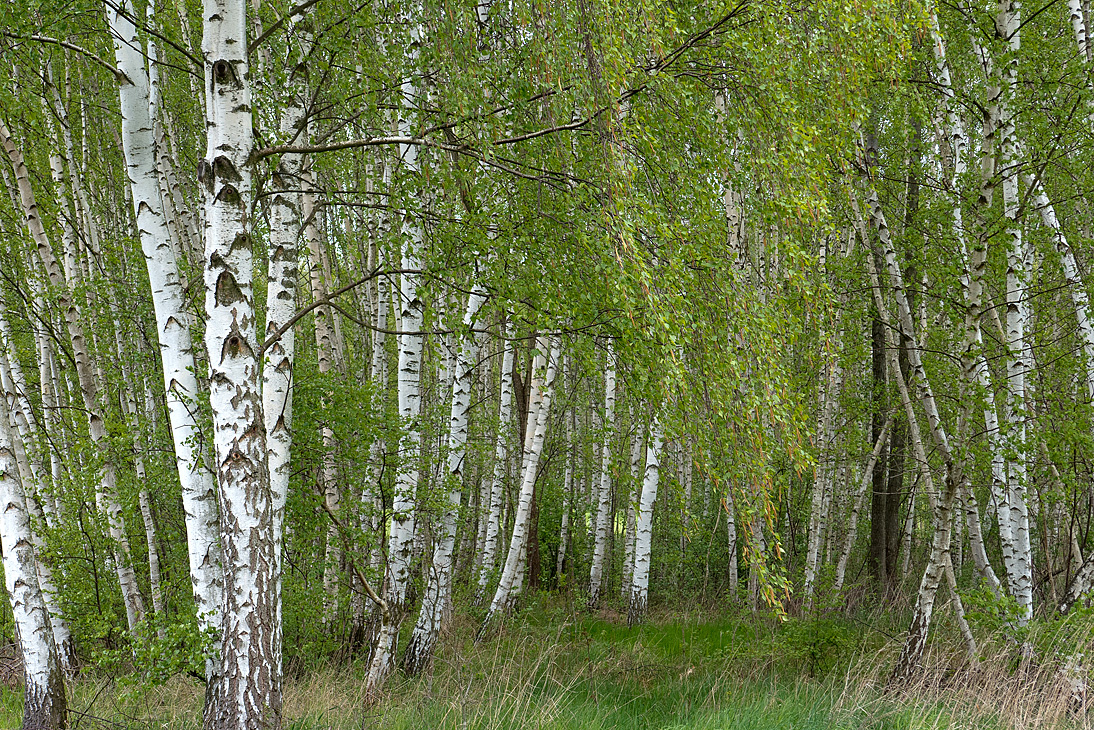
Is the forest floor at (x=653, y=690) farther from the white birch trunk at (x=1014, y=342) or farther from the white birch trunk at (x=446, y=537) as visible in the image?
the white birch trunk at (x=1014, y=342)

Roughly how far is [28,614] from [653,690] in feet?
15.0

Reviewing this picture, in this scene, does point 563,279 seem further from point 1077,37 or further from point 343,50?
point 1077,37

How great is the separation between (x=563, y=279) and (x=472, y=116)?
1037mm

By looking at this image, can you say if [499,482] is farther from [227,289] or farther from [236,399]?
[227,289]

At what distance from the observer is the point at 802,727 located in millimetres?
4621

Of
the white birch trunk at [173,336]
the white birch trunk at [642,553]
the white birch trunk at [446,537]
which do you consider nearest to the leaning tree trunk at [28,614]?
the white birch trunk at [173,336]

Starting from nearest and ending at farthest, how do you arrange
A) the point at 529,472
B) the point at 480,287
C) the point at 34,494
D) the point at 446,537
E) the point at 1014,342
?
the point at 480,287
the point at 1014,342
the point at 446,537
the point at 34,494
the point at 529,472

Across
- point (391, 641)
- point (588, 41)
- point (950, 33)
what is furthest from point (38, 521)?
point (950, 33)

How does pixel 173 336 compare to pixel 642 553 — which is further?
pixel 642 553

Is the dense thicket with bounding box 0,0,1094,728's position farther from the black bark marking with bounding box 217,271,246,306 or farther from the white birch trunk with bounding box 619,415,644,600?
the white birch trunk with bounding box 619,415,644,600

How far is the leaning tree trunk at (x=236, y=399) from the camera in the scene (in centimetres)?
375

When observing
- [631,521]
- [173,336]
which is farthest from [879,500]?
[173,336]

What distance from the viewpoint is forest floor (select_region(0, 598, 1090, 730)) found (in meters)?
4.67

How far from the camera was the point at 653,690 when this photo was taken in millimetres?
6184
